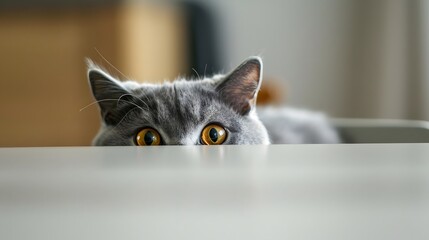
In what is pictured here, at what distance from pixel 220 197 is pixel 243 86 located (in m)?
0.53

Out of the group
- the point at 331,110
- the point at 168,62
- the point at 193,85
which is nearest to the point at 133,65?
the point at 168,62

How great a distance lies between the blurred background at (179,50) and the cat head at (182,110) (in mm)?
2589

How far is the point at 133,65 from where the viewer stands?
3.48 metres

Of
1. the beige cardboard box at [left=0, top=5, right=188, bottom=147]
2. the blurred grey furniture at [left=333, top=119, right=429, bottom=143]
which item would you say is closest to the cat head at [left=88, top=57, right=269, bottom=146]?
the blurred grey furniture at [left=333, top=119, right=429, bottom=143]

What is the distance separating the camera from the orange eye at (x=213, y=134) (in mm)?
687

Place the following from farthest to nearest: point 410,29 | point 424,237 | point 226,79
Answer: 1. point 410,29
2. point 226,79
3. point 424,237

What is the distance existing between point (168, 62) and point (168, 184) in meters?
3.35

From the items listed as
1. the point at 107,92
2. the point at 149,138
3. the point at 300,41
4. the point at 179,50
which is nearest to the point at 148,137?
the point at 149,138

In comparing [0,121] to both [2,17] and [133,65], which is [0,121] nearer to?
[2,17]

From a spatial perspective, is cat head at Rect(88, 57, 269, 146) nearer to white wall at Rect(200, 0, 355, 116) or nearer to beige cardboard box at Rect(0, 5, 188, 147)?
beige cardboard box at Rect(0, 5, 188, 147)

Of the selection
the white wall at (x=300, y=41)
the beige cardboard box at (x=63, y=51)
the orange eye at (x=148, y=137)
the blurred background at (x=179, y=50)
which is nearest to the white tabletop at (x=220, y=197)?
the orange eye at (x=148, y=137)

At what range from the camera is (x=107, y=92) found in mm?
771

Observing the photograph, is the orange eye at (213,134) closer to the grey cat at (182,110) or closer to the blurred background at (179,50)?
the grey cat at (182,110)

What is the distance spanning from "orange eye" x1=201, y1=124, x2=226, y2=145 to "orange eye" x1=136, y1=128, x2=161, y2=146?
0.21 ft
